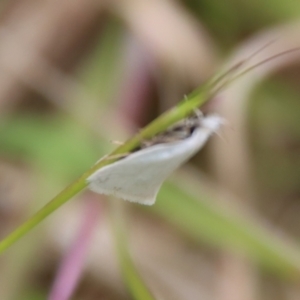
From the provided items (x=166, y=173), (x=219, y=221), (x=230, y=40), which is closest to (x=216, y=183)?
(x=219, y=221)

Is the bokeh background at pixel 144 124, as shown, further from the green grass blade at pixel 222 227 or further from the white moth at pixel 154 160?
the white moth at pixel 154 160

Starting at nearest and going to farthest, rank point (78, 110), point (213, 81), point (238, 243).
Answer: point (213, 81) < point (238, 243) < point (78, 110)

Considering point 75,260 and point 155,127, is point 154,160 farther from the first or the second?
point 75,260

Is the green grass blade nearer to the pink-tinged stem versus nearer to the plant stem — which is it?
the pink-tinged stem

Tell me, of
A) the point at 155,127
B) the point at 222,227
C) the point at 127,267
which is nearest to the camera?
the point at 155,127

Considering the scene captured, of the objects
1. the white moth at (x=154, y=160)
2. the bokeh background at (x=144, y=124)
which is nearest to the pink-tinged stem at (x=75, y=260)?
the bokeh background at (x=144, y=124)

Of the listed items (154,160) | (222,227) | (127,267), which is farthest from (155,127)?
(222,227)

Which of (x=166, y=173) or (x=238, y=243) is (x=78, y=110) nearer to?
(x=238, y=243)
